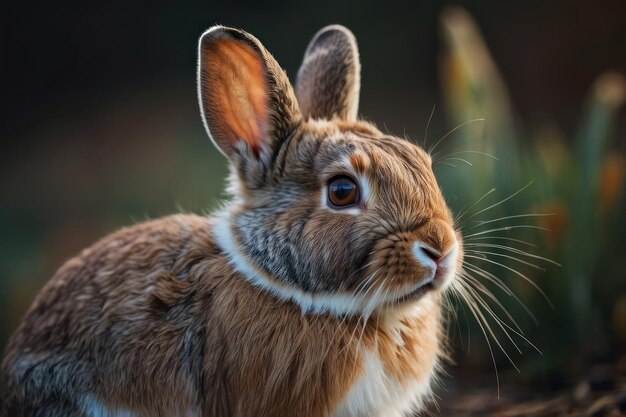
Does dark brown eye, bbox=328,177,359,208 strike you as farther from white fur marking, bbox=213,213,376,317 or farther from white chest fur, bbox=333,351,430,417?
white chest fur, bbox=333,351,430,417

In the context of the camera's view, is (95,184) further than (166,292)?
Yes

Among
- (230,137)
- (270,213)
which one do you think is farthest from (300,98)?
(270,213)

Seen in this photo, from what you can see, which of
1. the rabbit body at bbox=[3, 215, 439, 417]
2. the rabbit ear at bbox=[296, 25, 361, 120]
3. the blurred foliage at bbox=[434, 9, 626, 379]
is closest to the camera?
the rabbit body at bbox=[3, 215, 439, 417]

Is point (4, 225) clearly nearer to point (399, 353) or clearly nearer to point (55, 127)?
point (55, 127)

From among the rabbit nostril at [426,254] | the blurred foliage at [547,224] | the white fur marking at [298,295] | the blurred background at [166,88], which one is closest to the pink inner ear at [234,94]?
the white fur marking at [298,295]

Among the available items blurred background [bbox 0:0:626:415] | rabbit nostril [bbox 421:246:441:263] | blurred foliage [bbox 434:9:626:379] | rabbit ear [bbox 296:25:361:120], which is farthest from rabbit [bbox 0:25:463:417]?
blurred background [bbox 0:0:626:415]

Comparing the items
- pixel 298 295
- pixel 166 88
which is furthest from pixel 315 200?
pixel 166 88

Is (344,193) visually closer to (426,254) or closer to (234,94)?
(426,254)
